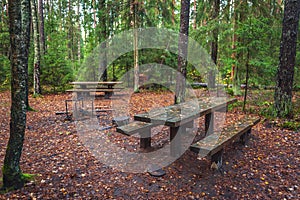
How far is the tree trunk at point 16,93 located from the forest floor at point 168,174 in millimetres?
233

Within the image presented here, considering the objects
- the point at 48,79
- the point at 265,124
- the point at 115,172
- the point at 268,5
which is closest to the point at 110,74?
the point at 48,79

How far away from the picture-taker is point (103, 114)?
6.98 metres

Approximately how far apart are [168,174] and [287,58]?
468 centimetres

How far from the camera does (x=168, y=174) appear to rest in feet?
10.9

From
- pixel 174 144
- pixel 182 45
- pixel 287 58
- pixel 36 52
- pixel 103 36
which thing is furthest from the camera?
pixel 103 36

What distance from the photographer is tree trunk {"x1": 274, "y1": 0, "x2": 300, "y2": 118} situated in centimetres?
558

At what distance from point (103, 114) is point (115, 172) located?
12.4 feet

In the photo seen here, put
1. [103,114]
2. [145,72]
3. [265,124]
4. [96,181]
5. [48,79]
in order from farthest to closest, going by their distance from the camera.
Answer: [145,72], [48,79], [103,114], [265,124], [96,181]

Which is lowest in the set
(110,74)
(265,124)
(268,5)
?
(265,124)

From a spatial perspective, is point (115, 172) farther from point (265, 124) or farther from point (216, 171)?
point (265, 124)

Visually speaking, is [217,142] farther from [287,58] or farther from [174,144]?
[287,58]

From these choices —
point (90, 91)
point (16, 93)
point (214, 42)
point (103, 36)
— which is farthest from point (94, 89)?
point (16, 93)

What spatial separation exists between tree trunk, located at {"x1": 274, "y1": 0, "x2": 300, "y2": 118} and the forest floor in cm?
114

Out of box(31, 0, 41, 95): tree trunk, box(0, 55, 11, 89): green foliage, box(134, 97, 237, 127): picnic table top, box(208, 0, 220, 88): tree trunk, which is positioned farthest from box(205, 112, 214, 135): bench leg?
box(0, 55, 11, 89): green foliage
